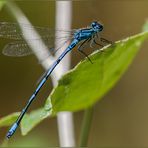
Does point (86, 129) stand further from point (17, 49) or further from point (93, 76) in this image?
point (17, 49)

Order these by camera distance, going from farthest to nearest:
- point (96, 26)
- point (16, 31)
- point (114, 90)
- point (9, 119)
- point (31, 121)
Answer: point (114, 90), point (96, 26), point (16, 31), point (31, 121), point (9, 119)

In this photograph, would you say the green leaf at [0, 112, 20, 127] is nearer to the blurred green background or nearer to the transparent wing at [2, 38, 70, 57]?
the transparent wing at [2, 38, 70, 57]

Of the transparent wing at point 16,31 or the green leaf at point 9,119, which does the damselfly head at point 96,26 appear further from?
the green leaf at point 9,119

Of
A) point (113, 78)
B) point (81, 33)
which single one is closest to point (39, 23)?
point (81, 33)

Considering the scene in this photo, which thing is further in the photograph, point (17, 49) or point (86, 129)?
point (17, 49)

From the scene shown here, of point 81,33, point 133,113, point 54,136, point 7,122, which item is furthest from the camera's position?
point 133,113

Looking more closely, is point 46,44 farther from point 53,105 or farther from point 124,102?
point 124,102

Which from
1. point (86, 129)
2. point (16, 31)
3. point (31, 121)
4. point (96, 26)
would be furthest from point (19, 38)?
point (86, 129)
